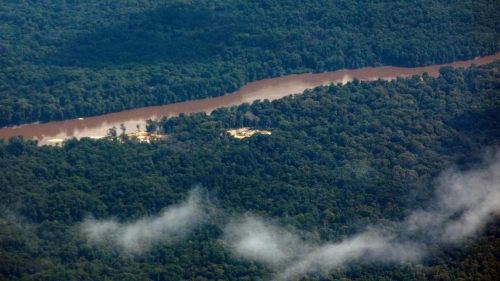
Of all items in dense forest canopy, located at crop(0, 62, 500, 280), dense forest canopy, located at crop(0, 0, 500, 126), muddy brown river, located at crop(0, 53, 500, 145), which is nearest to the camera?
dense forest canopy, located at crop(0, 62, 500, 280)

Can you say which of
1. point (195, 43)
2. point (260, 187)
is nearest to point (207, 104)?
point (195, 43)

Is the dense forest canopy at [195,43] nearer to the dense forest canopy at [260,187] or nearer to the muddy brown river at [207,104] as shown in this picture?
the muddy brown river at [207,104]

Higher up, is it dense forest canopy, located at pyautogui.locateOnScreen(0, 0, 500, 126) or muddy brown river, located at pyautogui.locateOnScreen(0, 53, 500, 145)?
dense forest canopy, located at pyautogui.locateOnScreen(0, 0, 500, 126)

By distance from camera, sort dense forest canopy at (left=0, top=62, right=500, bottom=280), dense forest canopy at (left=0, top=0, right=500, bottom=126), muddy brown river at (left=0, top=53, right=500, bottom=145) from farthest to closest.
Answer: dense forest canopy at (left=0, top=0, right=500, bottom=126) → muddy brown river at (left=0, top=53, right=500, bottom=145) → dense forest canopy at (left=0, top=62, right=500, bottom=280)

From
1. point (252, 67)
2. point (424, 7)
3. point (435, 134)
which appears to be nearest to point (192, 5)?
point (252, 67)

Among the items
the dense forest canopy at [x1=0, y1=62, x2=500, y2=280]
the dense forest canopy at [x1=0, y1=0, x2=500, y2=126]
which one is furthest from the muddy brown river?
the dense forest canopy at [x1=0, y1=62, x2=500, y2=280]

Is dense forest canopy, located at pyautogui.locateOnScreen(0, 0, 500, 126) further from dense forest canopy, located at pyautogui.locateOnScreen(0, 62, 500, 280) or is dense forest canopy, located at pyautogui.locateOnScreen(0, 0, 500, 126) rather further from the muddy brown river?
dense forest canopy, located at pyautogui.locateOnScreen(0, 62, 500, 280)
